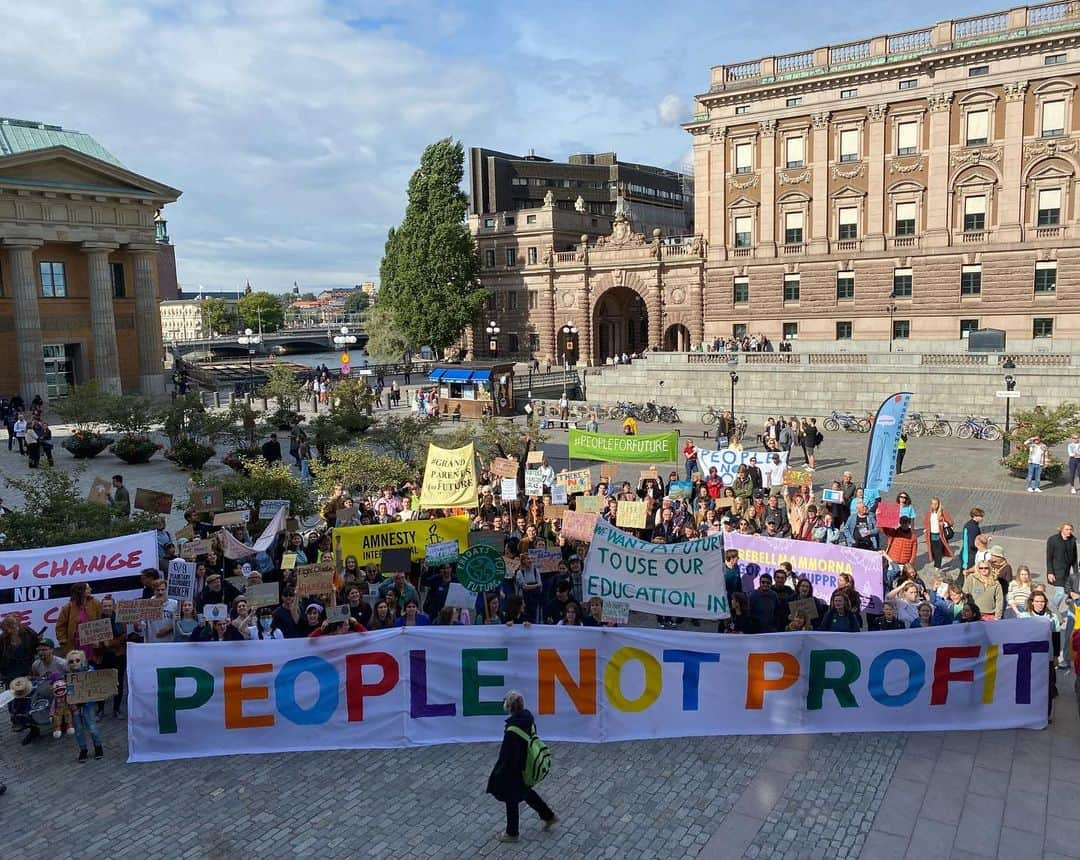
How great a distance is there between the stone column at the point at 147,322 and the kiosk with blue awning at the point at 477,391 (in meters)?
19.2

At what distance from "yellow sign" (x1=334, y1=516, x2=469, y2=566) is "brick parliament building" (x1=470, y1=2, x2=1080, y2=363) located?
113 feet

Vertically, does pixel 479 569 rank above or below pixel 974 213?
below

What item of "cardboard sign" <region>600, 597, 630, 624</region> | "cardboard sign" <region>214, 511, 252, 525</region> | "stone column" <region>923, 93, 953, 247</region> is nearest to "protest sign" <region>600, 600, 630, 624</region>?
"cardboard sign" <region>600, 597, 630, 624</region>

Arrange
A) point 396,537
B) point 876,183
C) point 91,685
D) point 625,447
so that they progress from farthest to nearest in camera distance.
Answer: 1. point 876,183
2. point 625,447
3. point 396,537
4. point 91,685

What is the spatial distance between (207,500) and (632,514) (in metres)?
9.43

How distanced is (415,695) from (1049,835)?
7066 millimetres

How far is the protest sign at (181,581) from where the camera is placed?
1395cm

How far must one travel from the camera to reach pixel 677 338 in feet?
220

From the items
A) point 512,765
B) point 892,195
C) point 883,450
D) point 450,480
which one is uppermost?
point 892,195

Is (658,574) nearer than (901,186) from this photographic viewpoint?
Yes

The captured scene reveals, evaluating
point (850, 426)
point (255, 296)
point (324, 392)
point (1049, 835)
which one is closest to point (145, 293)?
point (324, 392)

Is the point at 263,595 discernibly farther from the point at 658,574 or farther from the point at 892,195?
the point at 892,195

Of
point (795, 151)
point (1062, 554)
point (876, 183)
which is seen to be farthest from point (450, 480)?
point (795, 151)

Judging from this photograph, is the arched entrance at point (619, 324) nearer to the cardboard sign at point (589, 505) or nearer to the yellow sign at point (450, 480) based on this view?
the yellow sign at point (450, 480)
